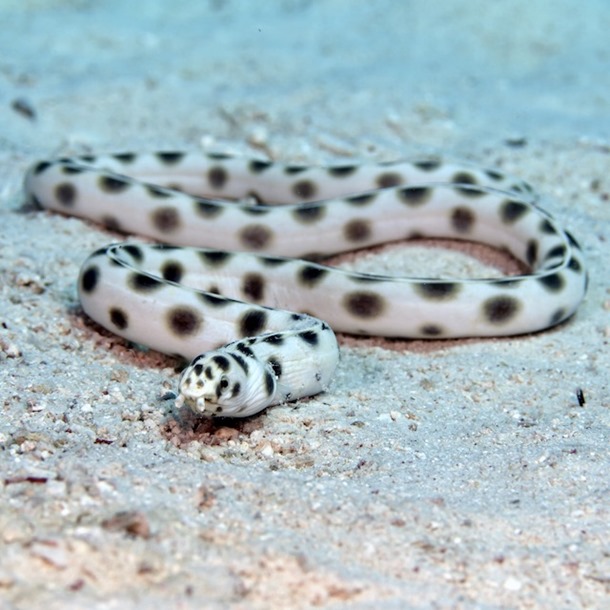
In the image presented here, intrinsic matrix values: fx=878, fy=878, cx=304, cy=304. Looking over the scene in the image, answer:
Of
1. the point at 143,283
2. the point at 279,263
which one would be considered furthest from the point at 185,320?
the point at 279,263

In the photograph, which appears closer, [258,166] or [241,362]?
[241,362]

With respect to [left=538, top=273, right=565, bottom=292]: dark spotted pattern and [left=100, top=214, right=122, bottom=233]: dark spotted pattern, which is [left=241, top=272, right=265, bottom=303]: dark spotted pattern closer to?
[left=100, top=214, right=122, bottom=233]: dark spotted pattern

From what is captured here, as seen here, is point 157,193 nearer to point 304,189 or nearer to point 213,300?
point 304,189

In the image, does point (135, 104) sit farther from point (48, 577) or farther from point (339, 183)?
point (48, 577)

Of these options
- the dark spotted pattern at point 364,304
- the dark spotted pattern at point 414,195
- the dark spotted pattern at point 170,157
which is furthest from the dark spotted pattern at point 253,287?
the dark spotted pattern at point 170,157

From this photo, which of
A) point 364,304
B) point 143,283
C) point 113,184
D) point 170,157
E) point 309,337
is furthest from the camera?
point 170,157

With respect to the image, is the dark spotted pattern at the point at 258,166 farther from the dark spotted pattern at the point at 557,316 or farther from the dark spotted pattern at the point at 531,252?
the dark spotted pattern at the point at 557,316

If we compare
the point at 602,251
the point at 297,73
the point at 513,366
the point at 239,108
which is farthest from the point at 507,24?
the point at 513,366
